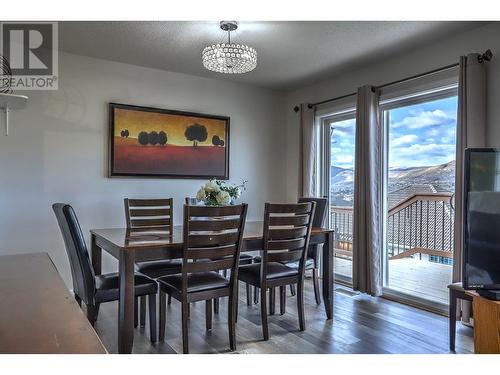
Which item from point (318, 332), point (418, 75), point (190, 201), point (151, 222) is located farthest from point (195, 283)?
point (418, 75)

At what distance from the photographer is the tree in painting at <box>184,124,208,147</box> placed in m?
4.26

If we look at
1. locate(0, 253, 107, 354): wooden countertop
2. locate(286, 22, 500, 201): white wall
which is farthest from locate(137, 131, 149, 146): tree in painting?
locate(0, 253, 107, 354): wooden countertop

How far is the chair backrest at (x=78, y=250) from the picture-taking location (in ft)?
7.36

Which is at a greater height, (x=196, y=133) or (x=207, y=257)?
(x=196, y=133)

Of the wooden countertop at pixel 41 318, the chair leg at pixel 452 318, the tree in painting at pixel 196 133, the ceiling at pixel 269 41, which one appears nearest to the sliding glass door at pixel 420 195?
the ceiling at pixel 269 41

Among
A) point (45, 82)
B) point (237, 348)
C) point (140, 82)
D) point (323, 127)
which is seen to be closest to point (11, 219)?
point (45, 82)

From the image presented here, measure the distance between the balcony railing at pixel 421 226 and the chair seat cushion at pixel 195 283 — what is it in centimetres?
213

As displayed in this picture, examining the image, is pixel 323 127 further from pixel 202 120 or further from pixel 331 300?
pixel 331 300

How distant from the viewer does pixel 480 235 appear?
195cm

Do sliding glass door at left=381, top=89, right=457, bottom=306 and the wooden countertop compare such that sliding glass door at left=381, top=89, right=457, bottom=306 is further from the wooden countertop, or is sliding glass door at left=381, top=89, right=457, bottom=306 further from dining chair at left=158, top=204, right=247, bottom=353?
the wooden countertop

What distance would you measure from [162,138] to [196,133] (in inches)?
16.7

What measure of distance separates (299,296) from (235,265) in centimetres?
64

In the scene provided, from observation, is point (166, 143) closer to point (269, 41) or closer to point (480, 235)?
point (269, 41)

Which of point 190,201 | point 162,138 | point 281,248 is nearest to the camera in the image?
point 281,248
